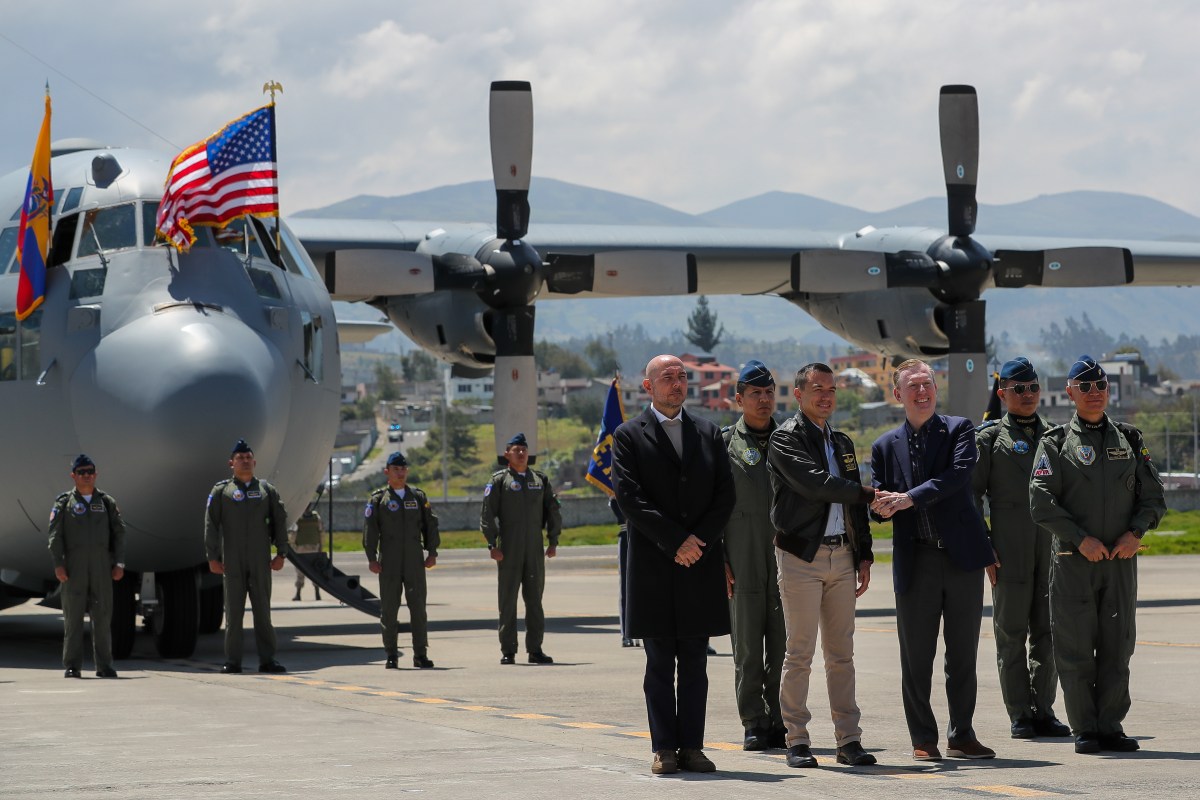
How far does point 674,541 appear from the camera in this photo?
22.8ft

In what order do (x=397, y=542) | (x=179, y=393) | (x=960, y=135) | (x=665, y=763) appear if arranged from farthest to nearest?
(x=960, y=135) < (x=397, y=542) < (x=179, y=393) < (x=665, y=763)

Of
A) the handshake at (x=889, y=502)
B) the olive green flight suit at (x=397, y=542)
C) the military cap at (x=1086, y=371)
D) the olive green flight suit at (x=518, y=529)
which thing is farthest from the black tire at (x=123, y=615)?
the military cap at (x=1086, y=371)

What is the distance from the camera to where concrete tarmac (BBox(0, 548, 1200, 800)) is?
6.44 metres

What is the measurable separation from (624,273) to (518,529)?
6.86 m

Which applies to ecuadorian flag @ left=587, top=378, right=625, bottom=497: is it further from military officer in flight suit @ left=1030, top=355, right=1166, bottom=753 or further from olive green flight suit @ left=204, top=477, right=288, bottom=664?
military officer in flight suit @ left=1030, top=355, right=1166, bottom=753

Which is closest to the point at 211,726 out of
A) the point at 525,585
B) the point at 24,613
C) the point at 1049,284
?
the point at 525,585

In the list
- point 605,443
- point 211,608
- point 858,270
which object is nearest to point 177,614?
point 211,608

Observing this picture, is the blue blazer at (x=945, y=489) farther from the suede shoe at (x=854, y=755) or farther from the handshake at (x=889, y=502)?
the suede shoe at (x=854, y=755)

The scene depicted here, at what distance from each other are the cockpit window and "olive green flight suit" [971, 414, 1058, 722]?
7396 mm

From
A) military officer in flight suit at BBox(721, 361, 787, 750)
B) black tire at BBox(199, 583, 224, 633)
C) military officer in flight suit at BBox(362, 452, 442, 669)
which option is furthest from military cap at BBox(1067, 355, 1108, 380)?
black tire at BBox(199, 583, 224, 633)

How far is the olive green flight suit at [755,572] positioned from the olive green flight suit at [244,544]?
205 inches

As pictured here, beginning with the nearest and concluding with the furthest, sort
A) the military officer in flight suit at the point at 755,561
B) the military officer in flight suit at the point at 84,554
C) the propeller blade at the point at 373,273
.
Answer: the military officer in flight suit at the point at 755,561, the military officer in flight suit at the point at 84,554, the propeller blade at the point at 373,273

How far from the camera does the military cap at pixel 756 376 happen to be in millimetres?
7680

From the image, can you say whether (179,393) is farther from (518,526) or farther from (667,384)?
(667,384)
